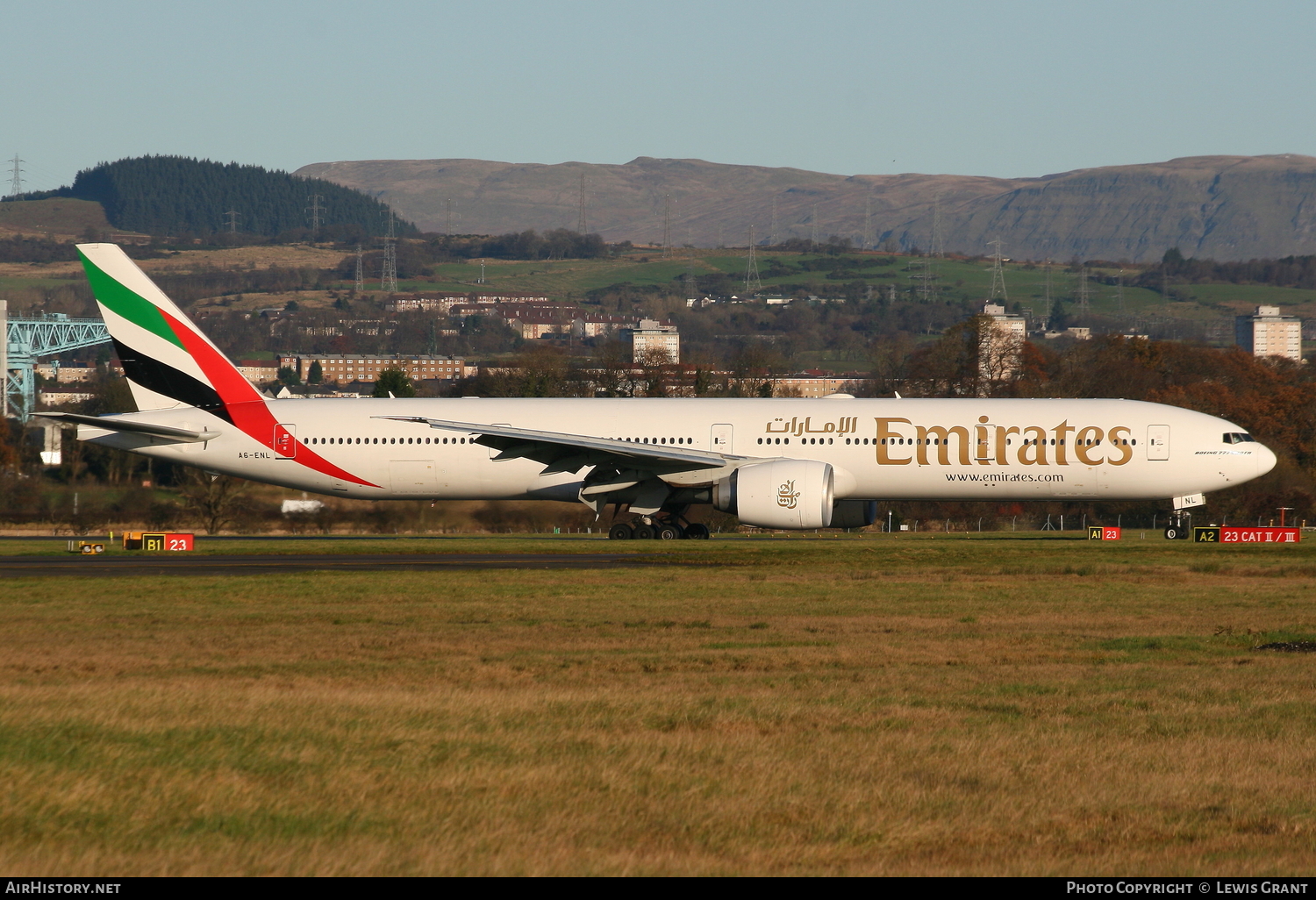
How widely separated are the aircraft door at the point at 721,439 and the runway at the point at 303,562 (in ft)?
17.6

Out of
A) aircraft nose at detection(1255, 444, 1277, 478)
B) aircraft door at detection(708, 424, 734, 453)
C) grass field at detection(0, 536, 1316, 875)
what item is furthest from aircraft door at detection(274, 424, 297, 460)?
aircraft nose at detection(1255, 444, 1277, 478)

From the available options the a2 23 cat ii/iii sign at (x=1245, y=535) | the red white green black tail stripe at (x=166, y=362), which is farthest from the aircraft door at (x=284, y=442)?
the a2 23 cat ii/iii sign at (x=1245, y=535)

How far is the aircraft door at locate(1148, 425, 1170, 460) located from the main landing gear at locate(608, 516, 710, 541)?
1093 cm

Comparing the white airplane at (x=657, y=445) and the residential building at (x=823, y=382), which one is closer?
the white airplane at (x=657, y=445)

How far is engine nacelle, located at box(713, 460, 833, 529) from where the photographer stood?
3228 centimetres

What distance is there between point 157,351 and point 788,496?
16.4 meters

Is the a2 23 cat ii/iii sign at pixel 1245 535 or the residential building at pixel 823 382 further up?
the residential building at pixel 823 382

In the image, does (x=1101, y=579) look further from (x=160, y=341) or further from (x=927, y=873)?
(x=160, y=341)

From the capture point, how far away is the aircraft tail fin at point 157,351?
36.3 meters

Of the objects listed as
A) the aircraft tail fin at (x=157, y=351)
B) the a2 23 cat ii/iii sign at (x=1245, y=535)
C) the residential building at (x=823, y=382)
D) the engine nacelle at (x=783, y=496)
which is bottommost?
the a2 23 cat ii/iii sign at (x=1245, y=535)

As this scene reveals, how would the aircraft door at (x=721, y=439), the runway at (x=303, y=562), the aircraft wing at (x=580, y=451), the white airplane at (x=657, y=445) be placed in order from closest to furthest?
the runway at (x=303, y=562) → the aircraft wing at (x=580, y=451) → the white airplane at (x=657, y=445) → the aircraft door at (x=721, y=439)

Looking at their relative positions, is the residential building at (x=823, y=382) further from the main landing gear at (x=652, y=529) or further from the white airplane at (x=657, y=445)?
the main landing gear at (x=652, y=529)

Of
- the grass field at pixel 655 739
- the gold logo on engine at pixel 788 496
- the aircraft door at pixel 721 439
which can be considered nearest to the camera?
the grass field at pixel 655 739

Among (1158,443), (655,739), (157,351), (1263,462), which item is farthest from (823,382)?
(655,739)
